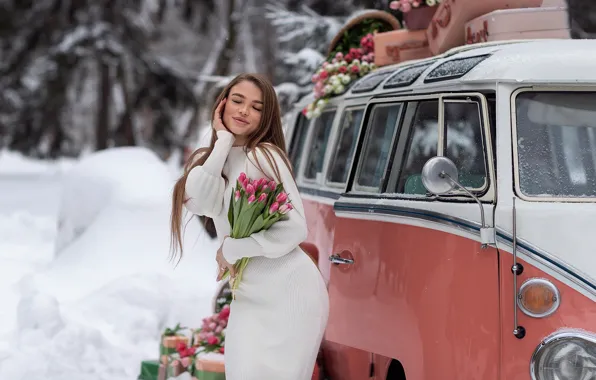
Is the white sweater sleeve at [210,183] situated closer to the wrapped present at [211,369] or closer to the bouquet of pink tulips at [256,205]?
the bouquet of pink tulips at [256,205]

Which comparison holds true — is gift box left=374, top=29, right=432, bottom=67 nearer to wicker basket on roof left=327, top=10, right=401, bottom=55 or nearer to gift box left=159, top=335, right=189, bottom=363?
wicker basket on roof left=327, top=10, right=401, bottom=55

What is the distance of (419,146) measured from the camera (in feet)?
16.5

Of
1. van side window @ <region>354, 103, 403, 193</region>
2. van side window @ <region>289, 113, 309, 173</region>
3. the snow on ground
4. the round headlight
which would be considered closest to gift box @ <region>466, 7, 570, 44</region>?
van side window @ <region>354, 103, 403, 193</region>

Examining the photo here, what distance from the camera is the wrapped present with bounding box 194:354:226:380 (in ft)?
19.3

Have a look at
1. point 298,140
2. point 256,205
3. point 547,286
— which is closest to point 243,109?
point 256,205

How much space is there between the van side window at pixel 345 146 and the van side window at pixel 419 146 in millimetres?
1031

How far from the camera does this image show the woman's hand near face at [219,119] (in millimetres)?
4812

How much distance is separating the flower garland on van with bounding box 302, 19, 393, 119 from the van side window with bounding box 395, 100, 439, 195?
5.53ft

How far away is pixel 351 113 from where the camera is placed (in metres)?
6.38

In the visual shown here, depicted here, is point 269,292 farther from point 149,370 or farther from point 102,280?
point 102,280

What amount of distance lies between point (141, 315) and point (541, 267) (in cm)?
540

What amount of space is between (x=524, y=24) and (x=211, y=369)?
2.55 metres

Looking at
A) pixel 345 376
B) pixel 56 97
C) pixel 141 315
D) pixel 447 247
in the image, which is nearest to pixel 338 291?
pixel 345 376

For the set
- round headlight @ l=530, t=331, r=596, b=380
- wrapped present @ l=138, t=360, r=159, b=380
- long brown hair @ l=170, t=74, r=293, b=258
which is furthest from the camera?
wrapped present @ l=138, t=360, r=159, b=380
